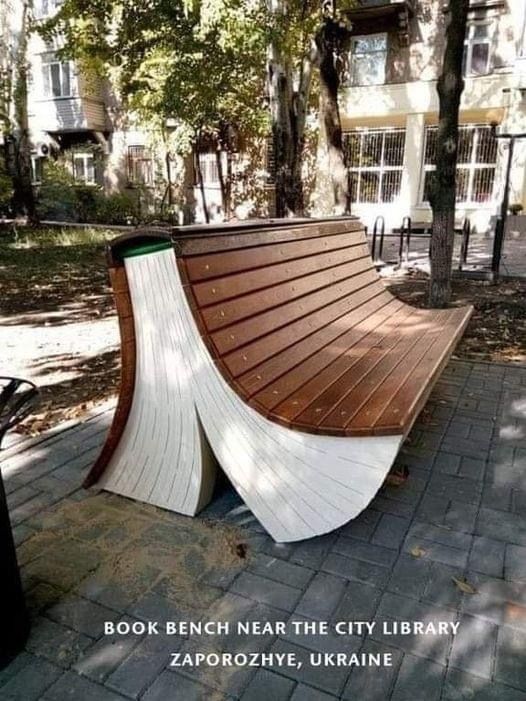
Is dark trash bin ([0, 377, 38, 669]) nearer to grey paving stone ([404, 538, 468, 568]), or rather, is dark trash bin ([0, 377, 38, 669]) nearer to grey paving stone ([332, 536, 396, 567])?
grey paving stone ([332, 536, 396, 567])

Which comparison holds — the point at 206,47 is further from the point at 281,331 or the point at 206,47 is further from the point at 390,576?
the point at 390,576

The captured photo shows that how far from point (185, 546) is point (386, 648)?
93 centimetres

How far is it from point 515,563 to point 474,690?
736 millimetres

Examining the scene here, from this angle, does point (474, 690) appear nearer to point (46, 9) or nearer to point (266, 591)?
point (266, 591)

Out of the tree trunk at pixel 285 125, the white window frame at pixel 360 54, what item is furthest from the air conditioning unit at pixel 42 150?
the tree trunk at pixel 285 125

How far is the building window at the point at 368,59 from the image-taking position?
17.3m

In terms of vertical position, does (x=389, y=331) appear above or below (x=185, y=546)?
above

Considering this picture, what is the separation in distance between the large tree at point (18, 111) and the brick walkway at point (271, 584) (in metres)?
13.6

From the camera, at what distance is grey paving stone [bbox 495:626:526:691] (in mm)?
1689

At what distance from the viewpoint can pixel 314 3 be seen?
10117mm

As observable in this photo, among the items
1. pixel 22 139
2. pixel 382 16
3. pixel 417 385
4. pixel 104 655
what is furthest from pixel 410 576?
pixel 382 16

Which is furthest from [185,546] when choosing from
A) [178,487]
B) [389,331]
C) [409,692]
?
[389,331]

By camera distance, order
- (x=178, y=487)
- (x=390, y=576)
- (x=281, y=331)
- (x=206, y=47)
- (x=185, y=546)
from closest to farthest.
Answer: (x=390, y=576), (x=185, y=546), (x=178, y=487), (x=281, y=331), (x=206, y=47)

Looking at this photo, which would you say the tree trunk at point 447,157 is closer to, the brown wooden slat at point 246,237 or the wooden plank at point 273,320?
the brown wooden slat at point 246,237
